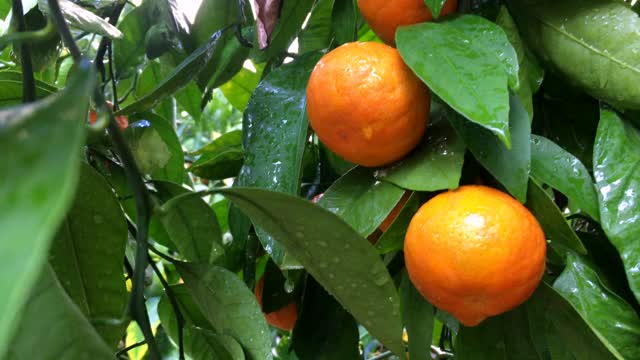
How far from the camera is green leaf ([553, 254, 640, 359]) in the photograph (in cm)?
53

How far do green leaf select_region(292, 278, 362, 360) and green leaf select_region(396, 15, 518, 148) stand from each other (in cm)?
28

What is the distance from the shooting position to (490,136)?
0.52 meters

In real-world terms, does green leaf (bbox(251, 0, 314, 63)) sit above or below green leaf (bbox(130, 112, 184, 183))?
above

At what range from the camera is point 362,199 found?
55 centimetres

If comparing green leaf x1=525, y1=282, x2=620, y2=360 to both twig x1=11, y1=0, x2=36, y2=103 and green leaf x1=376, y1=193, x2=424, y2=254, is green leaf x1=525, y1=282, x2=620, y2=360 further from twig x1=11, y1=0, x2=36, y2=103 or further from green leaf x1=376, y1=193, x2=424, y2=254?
twig x1=11, y1=0, x2=36, y2=103

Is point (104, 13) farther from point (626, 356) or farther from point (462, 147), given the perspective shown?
point (626, 356)

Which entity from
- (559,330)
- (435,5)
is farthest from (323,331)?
(435,5)

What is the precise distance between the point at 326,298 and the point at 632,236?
0.97ft

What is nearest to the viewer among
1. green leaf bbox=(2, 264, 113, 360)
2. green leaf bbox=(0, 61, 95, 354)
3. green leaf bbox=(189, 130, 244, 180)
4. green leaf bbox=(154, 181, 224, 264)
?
green leaf bbox=(0, 61, 95, 354)

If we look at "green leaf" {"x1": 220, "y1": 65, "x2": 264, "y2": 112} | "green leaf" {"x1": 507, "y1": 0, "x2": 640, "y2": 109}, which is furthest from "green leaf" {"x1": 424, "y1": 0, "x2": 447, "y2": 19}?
"green leaf" {"x1": 220, "y1": 65, "x2": 264, "y2": 112}

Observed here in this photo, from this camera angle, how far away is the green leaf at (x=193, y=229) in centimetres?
70

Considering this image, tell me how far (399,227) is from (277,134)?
0.14 meters

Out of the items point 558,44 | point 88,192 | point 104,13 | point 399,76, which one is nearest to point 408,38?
point 399,76

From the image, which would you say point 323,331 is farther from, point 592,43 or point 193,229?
point 592,43
